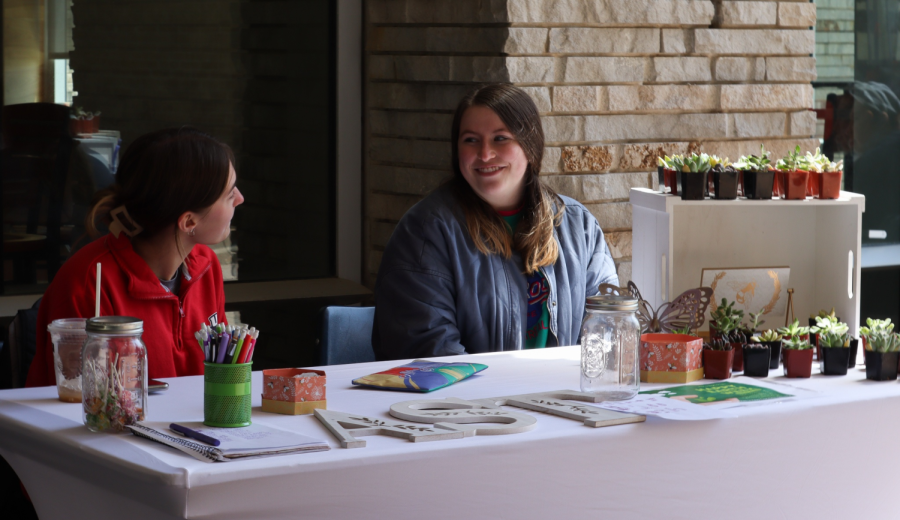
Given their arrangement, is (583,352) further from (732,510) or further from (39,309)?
(39,309)

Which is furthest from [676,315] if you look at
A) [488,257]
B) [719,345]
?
[488,257]

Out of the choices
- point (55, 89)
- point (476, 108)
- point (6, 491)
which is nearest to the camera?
point (6, 491)

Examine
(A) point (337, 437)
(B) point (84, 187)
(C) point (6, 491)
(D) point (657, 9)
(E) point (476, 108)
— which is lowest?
(C) point (6, 491)

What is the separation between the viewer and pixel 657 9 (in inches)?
127

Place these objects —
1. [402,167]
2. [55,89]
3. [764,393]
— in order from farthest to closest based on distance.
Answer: [402,167] → [55,89] → [764,393]

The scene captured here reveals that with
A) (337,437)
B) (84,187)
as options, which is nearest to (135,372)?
(337,437)

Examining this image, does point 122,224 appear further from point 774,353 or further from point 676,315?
point 774,353

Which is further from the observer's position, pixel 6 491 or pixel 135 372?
pixel 6 491

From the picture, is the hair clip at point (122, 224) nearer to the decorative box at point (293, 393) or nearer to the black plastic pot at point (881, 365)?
the decorative box at point (293, 393)

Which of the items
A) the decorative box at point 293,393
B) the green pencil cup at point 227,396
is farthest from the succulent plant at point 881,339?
the green pencil cup at point 227,396

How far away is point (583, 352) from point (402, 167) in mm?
1610

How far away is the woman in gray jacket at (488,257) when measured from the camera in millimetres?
2553

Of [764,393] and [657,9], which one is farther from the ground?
[657,9]

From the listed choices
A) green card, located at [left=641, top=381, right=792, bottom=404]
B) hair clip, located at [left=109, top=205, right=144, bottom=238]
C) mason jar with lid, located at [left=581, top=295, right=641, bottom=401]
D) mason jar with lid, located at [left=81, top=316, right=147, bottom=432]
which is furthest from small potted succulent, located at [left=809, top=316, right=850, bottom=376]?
hair clip, located at [left=109, top=205, right=144, bottom=238]
